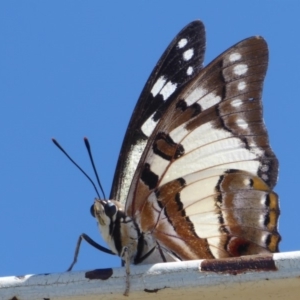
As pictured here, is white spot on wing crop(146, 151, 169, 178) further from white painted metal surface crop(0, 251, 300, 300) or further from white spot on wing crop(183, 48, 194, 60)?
white painted metal surface crop(0, 251, 300, 300)

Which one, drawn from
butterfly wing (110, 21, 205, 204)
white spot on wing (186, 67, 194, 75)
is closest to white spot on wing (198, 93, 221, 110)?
butterfly wing (110, 21, 205, 204)

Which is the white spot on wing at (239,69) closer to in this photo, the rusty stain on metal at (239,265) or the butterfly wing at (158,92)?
the butterfly wing at (158,92)

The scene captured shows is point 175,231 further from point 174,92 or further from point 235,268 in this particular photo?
point 235,268

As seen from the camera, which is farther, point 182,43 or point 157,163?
point 182,43

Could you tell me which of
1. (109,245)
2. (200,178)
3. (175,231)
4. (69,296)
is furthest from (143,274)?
(200,178)

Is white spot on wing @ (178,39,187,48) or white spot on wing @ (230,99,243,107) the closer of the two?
white spot on wing @ (230,99,243,107)

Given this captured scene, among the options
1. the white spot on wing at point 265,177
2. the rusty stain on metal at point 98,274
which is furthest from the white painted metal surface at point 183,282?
the white spot on wing at point 265,177

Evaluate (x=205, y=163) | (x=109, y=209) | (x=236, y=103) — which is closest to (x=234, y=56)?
(x=236, y=103)

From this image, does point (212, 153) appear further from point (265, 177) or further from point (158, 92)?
point (158, 92)
